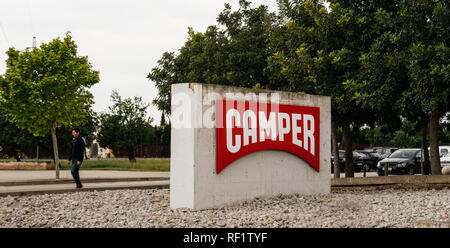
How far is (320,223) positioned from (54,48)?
16127 millimetres

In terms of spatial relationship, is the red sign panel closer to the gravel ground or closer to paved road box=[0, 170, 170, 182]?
the gravel ground

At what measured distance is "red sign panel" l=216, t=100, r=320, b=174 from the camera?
10.6 meters

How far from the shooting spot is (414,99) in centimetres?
1560

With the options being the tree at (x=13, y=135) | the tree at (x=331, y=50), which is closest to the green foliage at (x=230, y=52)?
the tree at (x=331, y=50)

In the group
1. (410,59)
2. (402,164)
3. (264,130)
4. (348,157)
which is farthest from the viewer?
(402,164)

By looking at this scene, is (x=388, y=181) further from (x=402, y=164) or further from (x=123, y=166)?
(x=123, y=166)

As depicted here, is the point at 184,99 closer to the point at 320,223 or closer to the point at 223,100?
the point at 223,100

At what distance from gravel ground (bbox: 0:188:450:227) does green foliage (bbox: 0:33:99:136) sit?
8836 mm

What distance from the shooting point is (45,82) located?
19.8 metres

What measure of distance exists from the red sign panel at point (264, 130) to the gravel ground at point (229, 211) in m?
1.21

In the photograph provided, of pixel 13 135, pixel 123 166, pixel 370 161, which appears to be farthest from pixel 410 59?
pixel 13 135

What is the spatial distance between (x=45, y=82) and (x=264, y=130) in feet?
39.7

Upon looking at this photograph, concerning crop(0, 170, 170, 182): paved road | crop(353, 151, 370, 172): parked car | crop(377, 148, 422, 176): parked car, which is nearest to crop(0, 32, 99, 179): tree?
crop(0, 170, 170, 182): paved road
